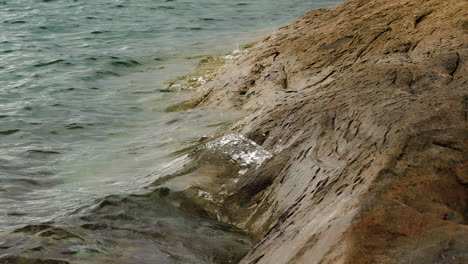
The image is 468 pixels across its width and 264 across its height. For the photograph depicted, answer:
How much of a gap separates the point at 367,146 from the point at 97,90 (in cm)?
720

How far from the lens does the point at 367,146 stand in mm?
4211

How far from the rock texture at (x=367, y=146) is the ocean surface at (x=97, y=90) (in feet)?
4.10

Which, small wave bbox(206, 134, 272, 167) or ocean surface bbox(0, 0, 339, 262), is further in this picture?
ocean surface bbox(0, 0, 339, 262)

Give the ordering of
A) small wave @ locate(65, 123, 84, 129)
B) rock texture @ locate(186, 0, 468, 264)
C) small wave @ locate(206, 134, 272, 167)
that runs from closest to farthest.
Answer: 1. rock texture @ locate(186, 0, 468, 264)
2. small wave @ locate(206, 134, 272, 167)
3. small wave @ locate(65, 123, 84, 129)

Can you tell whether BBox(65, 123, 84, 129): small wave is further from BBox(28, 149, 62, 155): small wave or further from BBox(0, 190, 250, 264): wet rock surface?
BBox(0, 190, 250, 264): wet rock surface

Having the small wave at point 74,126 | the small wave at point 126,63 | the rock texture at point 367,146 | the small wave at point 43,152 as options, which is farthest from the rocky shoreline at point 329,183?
the small wave at point 126,63

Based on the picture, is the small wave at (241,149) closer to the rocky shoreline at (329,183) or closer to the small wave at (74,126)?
the rocky shoreline at (329,183)

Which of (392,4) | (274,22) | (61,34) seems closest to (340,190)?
(392,4)

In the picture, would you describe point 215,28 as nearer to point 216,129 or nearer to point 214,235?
point 216,129

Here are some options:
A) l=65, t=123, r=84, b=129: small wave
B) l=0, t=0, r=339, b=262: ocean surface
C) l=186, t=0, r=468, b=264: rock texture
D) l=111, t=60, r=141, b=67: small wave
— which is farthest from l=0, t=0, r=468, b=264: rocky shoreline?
l=111, t=60, r=141, b=67: small wave

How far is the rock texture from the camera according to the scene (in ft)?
10.1

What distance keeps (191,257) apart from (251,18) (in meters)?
12.2

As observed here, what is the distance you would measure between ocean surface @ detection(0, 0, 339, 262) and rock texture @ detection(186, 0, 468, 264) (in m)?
1.25

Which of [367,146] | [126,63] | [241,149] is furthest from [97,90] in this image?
[367,146]
